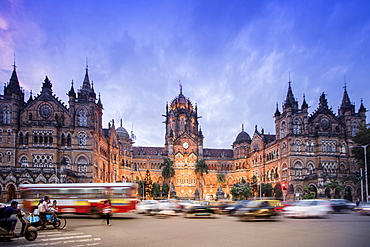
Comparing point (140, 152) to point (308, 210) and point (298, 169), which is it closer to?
point (298, 169)

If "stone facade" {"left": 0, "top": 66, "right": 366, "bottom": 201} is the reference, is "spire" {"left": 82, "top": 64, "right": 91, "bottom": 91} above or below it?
above

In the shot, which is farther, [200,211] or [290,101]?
[290,101]

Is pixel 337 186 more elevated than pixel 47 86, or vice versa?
pixel 47 86

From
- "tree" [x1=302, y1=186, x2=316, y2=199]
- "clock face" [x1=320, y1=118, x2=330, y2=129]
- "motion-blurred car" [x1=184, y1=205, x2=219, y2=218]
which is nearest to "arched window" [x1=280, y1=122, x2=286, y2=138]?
"clock face" [x1=320, y1=118, x2=330, y2=129]

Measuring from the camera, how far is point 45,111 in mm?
73438

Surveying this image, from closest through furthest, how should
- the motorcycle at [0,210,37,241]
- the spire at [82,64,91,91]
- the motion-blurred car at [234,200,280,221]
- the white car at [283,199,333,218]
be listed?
the motorcycle at [0,210,37,241] < the motion-blurred car at [234,200,280,221] < the white car at [283,199,333,218] < the spire at [82,64,91,91]

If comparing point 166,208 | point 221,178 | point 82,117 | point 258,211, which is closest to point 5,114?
point 82,117

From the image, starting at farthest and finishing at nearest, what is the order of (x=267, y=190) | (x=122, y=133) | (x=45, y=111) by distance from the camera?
(x=122, y=133) < (x=267, y=190) < (x=45, y=111)

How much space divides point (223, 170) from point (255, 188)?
24657 mm

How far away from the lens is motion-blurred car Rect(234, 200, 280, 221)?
26859mm

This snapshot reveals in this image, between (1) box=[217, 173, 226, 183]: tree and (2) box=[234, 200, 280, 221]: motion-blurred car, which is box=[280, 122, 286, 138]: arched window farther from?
(2) box=[234, 200, 280, 221]: motion-blurred car

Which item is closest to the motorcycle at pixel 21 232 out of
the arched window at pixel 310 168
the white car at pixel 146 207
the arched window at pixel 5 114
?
the white car at pixel 146 207

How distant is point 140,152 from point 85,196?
80.6 meters

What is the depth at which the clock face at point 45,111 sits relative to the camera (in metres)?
73.2
